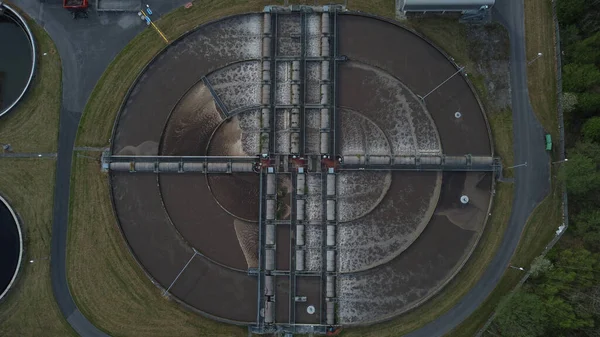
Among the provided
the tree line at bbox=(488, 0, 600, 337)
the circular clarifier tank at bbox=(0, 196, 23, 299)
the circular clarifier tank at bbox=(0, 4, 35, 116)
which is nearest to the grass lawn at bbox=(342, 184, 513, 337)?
the tree line at bbox=(488, 0, 600, 337)

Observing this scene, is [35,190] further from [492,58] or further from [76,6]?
[492,58]

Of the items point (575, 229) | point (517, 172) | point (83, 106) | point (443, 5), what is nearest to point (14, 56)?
point (83, 106)

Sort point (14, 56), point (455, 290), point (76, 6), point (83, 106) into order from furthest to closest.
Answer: point (14, 56) → point (83, 106) → point (76, 6) → point (455, 290)

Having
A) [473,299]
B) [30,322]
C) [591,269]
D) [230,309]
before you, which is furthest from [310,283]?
[30,322]

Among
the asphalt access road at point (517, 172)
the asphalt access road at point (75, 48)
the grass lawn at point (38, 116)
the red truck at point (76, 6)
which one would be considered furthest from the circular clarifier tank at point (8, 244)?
the asphalt access road at point (517, 172)

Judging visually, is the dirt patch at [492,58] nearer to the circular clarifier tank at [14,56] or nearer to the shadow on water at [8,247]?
the circular clarifier tank at [14,56]
